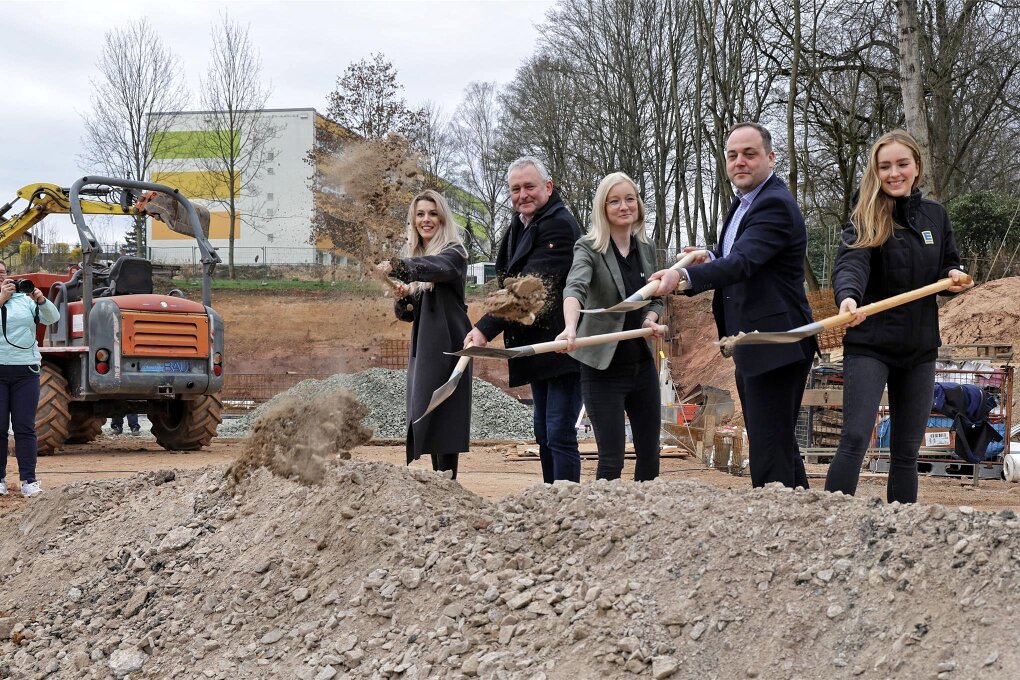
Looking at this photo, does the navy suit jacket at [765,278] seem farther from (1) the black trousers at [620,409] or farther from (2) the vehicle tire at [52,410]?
(2) the vehicle tire at [52,410]

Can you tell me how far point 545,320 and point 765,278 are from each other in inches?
54.3

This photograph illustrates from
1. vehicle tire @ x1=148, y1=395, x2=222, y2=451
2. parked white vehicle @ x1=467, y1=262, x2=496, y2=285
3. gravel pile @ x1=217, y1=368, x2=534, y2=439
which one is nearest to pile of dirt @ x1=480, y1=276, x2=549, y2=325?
vehicle tire @ x1=148, y1=395, x2=222, y2=451

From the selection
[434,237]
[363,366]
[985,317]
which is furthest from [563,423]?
[363,366]

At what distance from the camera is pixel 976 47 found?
77.8 ft

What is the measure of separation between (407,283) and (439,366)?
1.58 feet

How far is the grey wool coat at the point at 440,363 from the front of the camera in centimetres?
545

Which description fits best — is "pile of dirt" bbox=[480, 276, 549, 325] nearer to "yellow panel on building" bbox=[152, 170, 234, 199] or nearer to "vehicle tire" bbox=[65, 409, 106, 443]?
"vehicle tire" bbox=[65, 409, 106, 443]

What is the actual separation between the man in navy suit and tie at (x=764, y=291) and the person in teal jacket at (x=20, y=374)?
5.74 m

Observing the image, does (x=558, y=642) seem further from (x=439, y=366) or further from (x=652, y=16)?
(x=652, y=16)

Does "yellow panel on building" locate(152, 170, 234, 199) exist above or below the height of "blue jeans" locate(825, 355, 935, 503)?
above

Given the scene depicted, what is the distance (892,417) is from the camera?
450cm

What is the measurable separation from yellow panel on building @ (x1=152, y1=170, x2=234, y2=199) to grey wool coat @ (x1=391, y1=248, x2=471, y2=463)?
1276 inches

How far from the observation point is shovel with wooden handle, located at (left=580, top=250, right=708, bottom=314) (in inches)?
177

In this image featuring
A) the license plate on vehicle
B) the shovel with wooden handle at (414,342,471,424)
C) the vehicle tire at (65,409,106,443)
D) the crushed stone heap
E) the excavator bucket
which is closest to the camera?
the crushed stone heap
